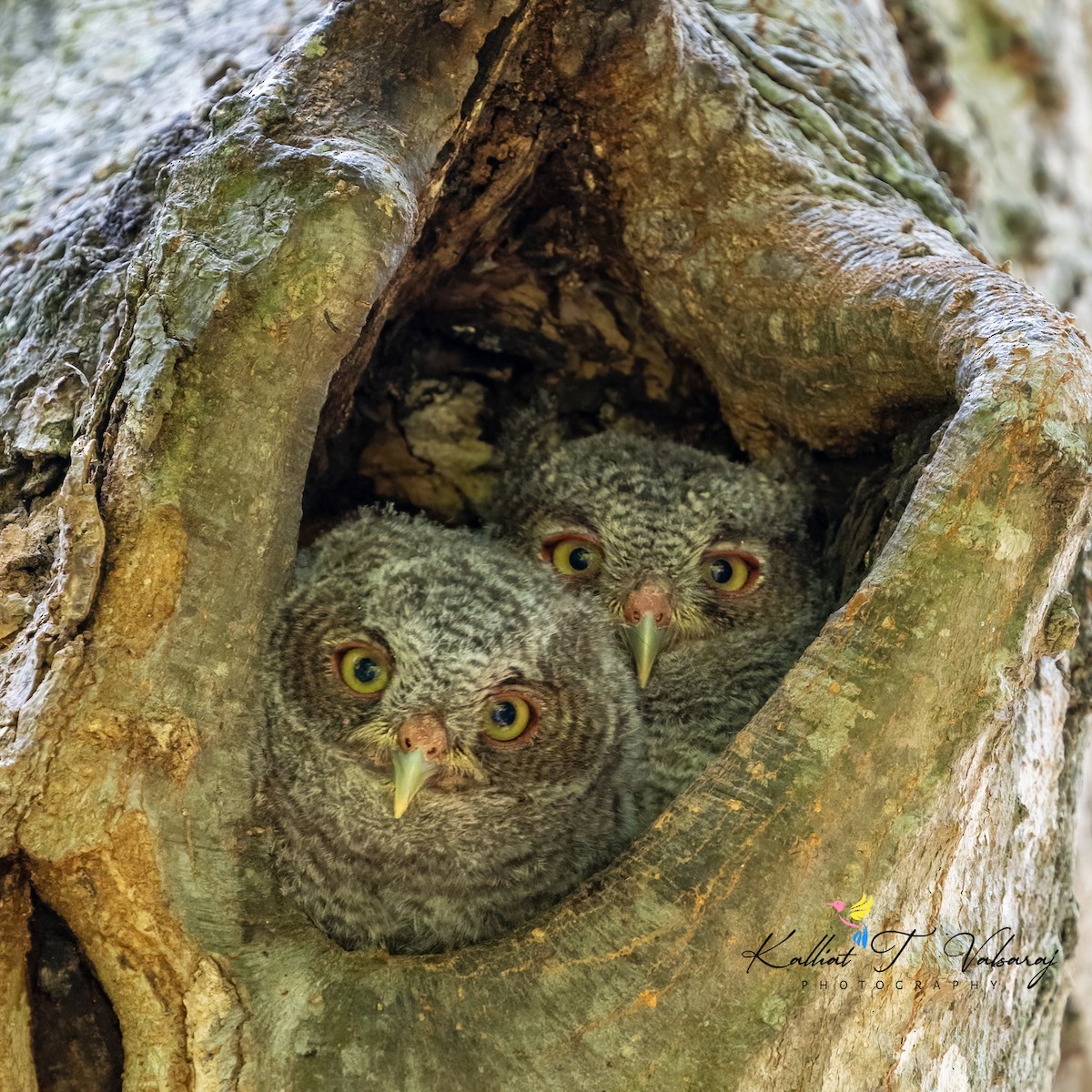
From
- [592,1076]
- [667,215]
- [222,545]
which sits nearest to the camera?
[592,1076]

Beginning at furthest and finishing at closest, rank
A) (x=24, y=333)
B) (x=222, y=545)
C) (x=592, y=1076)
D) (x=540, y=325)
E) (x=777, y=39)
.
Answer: (x=540, y=325) → (x=777, y=39) → (x=24, y=333) → (x=222, y=545) → (x=592, y=1076)

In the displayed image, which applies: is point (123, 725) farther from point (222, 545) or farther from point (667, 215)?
point (667, 215)

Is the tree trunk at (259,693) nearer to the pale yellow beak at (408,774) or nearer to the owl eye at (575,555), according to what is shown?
the pale yellow beak at (408,774)

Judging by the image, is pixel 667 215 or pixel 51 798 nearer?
pixel 51 798

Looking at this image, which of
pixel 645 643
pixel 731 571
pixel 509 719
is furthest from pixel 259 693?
pixel 731 571

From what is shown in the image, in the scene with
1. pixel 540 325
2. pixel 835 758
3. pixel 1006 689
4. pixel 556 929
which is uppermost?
pixel 540 325

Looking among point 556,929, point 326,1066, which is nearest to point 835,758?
point 556,929

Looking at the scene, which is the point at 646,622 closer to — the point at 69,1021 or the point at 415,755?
the point at 415,755
